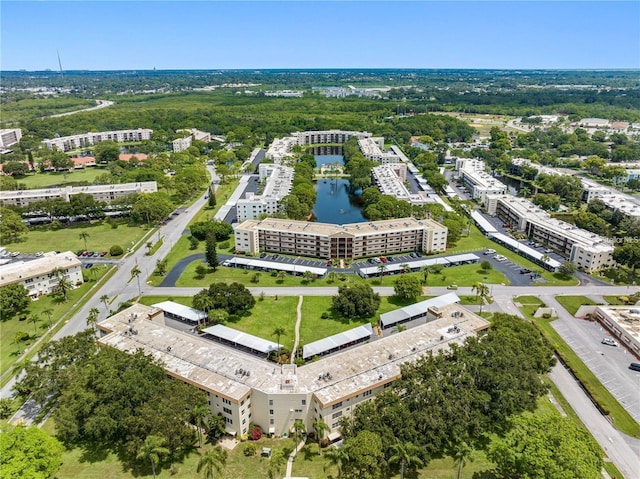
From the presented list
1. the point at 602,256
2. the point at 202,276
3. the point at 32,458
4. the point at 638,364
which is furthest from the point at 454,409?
the point at 602,256

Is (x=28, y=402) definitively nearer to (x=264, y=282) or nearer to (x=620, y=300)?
(x=264, y=282)

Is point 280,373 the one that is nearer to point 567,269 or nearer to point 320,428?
point 320,428

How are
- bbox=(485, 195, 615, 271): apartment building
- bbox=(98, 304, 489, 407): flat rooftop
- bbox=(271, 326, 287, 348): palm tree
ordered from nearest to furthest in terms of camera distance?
bbox=(98, 304, 489, 407): flat rooftop
bbox=(271, 326, 287, 348): palm tree
bbox=(485, 195, 615, 271): apartment building

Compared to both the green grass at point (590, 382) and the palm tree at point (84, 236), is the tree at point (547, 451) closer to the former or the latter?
the green grass at point (590, 382)

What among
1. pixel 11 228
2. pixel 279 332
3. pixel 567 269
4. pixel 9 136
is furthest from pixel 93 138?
pixel 567 269

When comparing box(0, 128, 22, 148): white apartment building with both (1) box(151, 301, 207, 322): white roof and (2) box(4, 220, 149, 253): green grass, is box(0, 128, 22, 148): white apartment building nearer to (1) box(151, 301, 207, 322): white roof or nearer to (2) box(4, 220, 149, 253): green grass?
(2) box(4, 220, 149, 253): green grass

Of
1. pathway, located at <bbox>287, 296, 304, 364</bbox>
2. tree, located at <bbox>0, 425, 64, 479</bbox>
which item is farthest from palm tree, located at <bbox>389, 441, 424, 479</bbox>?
tree, located at <bbox>0, 425, 64, 479</bbox>
